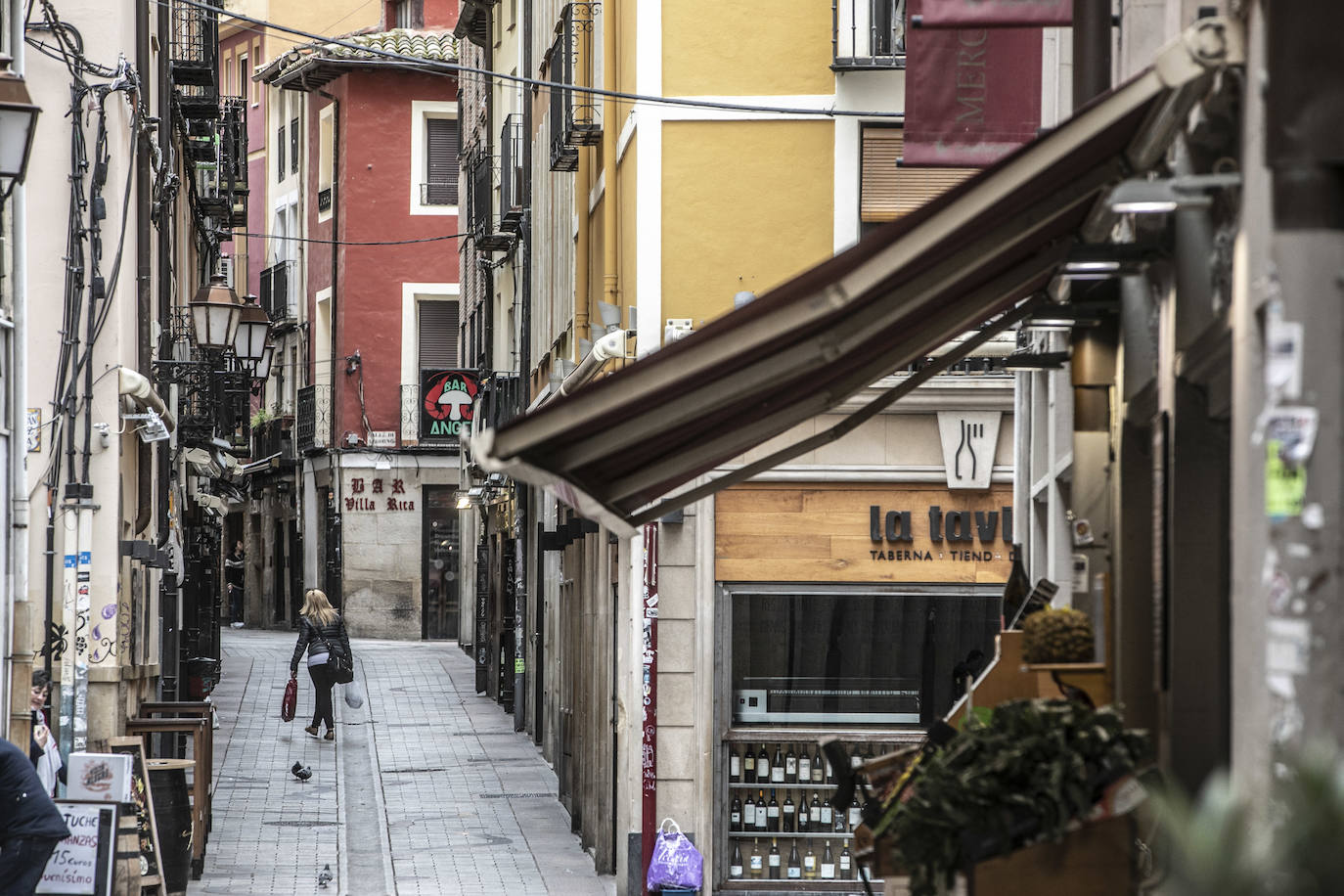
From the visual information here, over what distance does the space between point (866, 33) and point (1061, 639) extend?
29.1ft

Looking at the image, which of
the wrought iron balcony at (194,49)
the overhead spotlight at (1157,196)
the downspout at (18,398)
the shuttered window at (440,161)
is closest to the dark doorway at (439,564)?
the shuttered window at (440,161)

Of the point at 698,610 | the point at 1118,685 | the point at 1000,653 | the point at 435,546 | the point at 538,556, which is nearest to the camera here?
the point at 1118,685

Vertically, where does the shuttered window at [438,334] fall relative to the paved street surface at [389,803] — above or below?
above

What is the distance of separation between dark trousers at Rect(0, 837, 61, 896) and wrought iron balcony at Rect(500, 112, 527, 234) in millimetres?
15132

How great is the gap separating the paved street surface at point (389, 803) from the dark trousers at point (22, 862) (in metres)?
3.96

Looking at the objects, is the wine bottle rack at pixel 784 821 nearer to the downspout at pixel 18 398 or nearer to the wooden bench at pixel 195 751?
the wooden bench at pixel 195 751

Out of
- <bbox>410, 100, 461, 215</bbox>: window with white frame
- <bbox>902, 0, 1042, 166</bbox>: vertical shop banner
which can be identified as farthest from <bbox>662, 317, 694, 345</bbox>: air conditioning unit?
<bbox>410, 100, 461, 215</bbox>: window with white frame

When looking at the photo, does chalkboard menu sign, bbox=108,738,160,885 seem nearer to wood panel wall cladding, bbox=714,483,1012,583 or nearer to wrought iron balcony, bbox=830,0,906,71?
wood panel wall cladding, bbox=714,483,1012,583

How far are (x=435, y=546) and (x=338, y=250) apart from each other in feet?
21.9

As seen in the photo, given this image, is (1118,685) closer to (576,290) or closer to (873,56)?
(873,56)

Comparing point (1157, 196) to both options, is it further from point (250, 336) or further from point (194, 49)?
point (194, 49)

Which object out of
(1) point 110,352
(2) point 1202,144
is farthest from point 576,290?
(2) point 1202,144

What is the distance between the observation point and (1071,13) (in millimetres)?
7766

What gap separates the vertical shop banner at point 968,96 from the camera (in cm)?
979
